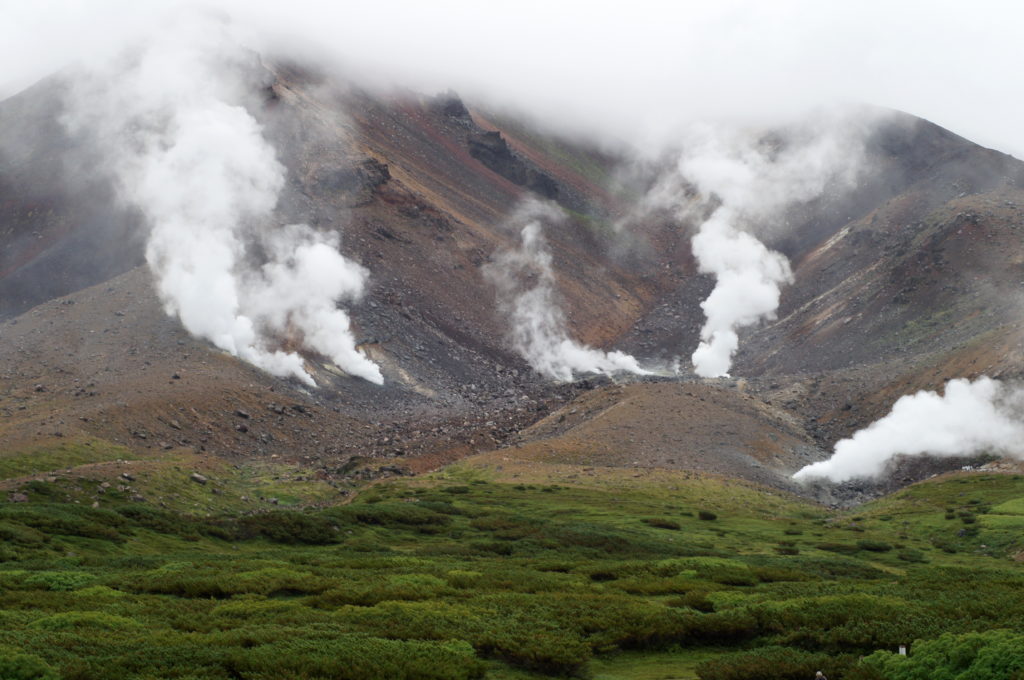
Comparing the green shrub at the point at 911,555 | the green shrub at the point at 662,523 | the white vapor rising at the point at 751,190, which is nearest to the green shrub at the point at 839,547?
the green shrub at the point at 911,555

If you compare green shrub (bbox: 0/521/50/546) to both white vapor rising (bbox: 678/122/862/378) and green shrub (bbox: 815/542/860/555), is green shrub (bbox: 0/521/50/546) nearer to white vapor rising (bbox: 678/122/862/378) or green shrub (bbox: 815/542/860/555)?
green shrub (bbox: 815/542/860/555)

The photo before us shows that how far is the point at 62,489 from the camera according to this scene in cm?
4538

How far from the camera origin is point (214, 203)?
99562 millimetres

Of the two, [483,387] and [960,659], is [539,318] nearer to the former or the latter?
[483,387]

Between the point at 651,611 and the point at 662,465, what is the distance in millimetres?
45804

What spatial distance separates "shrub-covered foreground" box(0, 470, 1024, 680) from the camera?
21422 mm

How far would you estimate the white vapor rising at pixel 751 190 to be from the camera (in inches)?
5344

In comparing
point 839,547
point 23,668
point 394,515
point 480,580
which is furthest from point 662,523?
point 23,668

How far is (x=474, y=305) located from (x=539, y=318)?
9.19 metres

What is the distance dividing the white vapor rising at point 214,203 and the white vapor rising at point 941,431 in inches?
1655

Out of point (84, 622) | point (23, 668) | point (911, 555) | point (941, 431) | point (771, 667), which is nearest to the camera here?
point (23, 668)

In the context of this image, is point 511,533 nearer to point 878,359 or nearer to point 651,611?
point 651,611

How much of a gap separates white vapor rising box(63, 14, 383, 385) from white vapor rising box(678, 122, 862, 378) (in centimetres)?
5506

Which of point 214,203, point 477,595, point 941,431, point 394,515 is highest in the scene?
point 214,203
